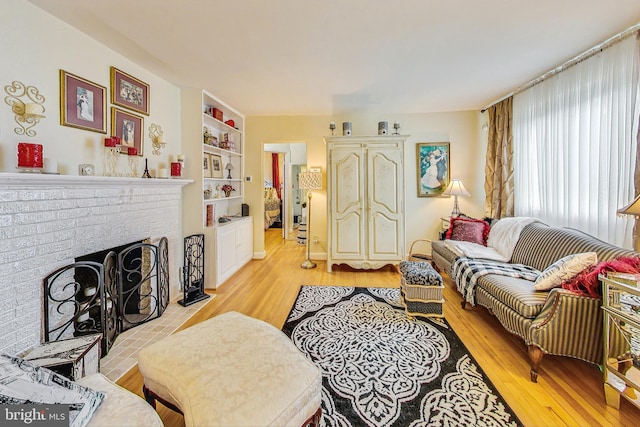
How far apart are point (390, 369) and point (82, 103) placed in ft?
10.2

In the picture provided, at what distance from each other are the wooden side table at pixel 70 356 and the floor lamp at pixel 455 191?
430 cm

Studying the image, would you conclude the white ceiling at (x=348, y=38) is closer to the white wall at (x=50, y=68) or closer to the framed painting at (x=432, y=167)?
the white wall at (x=50, y=68)

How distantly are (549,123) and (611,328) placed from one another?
2.36 meters

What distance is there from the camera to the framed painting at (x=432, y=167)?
14.3 ft

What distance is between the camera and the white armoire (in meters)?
3.79

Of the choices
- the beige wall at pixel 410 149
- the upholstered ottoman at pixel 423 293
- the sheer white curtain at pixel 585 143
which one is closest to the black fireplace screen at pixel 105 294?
the beige wall at pixel 410 149

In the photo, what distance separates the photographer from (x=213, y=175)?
376cm

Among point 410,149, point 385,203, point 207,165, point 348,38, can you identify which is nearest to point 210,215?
point 207,165

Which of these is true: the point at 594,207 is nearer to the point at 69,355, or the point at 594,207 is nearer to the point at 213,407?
the point at 213,407

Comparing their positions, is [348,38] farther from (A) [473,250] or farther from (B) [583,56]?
(A) [473,250]

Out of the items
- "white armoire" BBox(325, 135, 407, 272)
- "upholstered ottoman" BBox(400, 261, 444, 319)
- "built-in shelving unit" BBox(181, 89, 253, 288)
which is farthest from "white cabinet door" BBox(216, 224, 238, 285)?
"upholstered ottoman" BBox(400, 261, 444, 319)

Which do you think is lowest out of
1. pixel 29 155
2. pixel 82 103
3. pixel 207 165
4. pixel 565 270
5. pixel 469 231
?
pixel 565 270

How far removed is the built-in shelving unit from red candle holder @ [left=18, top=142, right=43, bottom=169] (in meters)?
1.60

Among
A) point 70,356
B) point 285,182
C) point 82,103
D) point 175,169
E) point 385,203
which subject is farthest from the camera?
point 285,182
